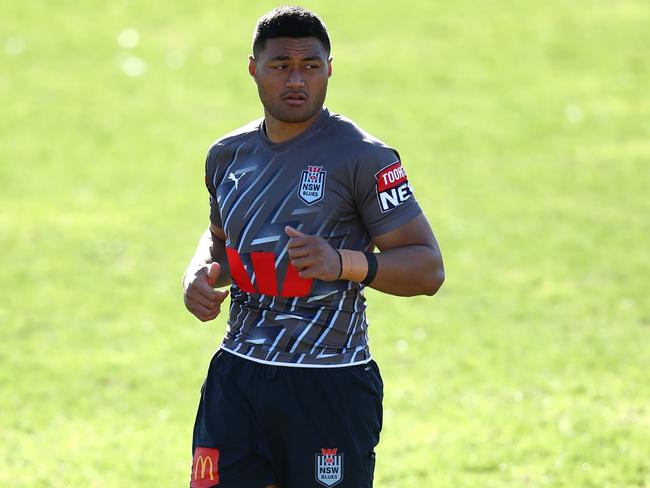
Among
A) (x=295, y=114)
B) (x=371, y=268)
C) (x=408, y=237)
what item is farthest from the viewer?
(x=295, y=114)

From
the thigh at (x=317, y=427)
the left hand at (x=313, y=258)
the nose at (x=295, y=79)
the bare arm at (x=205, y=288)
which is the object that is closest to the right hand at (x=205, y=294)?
the bare arm at (x=205, y=288)

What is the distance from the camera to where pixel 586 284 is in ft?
42.4

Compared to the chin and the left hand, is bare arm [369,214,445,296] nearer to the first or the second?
the left hand

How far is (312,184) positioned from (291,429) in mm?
1019

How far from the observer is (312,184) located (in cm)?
469

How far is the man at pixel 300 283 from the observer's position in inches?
183

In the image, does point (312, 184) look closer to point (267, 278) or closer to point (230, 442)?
point (267, 278)

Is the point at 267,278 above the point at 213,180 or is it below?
below

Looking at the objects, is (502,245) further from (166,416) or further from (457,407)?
(166,416)

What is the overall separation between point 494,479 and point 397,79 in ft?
48.0

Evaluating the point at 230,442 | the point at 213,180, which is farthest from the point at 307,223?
the point at 230,442

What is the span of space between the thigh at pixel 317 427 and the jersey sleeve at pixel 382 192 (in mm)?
662

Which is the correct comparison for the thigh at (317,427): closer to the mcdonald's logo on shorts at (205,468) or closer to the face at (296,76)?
the mcdonald's logo on shorts at (205,468)

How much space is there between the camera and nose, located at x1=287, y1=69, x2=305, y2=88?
4711 mm
